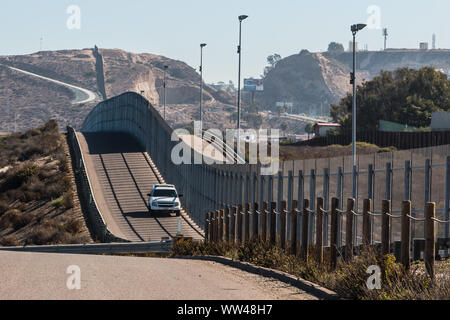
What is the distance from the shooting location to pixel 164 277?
14.0 metres

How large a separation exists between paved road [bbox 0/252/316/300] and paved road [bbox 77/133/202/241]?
90.6 ft

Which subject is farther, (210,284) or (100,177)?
(100,177)

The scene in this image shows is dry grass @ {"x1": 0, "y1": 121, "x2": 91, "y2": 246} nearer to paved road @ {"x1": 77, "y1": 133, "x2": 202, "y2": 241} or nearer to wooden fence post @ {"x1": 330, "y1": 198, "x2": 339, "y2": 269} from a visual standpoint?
paved road @ {"x1": 77, "y1": 133, "x2": 202, "y2": 241}

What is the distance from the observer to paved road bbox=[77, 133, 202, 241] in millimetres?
48219

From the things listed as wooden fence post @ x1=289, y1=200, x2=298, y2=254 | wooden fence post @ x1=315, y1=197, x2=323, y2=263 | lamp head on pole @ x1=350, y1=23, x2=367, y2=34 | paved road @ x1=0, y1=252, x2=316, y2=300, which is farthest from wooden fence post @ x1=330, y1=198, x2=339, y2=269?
lamp head on pole @ x1=350, y1=23, x2=367, y2=34

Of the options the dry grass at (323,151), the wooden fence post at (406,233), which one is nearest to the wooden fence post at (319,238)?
the wooden fence post at (406,233)

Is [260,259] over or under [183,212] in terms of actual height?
over

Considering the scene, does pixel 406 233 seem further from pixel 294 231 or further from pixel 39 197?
pixel 39 197

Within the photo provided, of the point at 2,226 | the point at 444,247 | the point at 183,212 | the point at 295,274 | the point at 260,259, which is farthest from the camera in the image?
the point at 2,226

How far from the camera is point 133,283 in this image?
12859mm

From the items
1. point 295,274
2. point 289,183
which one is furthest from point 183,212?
point 295,274

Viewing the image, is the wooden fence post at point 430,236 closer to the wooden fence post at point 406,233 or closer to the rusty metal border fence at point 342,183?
the wooden fence post at point 406,233
